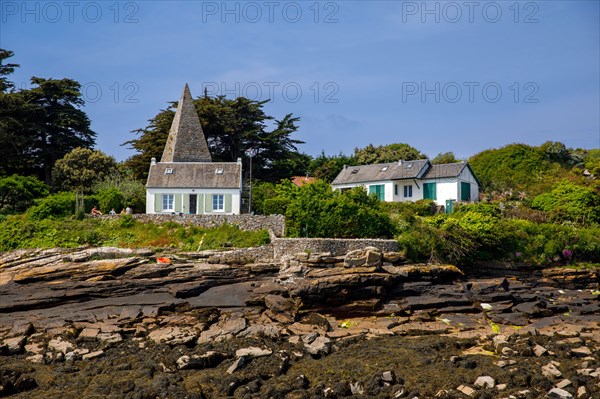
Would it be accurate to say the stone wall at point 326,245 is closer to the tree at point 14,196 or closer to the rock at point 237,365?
the rock at point 237,365

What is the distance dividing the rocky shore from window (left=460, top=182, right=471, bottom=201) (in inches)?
398

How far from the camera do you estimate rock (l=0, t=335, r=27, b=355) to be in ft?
62.0

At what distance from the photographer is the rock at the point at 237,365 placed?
1650 cm

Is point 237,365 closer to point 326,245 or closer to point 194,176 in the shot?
point 326,245

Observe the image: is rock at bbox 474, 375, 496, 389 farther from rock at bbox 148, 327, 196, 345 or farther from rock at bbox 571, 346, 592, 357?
rock at bbox 148, 327, 196, 345

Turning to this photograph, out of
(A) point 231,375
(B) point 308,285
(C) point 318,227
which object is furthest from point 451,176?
(A) point 231,375

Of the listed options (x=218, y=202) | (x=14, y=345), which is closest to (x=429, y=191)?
(x=218, y=202)

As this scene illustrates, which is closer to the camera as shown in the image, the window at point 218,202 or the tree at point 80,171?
the window at point 218,202

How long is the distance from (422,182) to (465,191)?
3.15 m

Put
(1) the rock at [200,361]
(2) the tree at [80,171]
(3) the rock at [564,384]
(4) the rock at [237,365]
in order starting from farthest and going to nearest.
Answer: (2) the tree at [80,171] → (1) the rock at [200,361] → (4) the rock at [237,365] → (3) the rock at [564,384]

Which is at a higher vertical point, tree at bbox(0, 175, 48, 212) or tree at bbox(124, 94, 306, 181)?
tree at bbox(124, 94, 306, 181)

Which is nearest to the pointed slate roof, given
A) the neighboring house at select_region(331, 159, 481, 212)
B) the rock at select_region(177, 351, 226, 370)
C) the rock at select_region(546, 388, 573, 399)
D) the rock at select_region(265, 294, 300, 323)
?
the neighboring house at select_region(331, 159, 481, 212)

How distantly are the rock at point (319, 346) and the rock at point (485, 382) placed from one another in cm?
510

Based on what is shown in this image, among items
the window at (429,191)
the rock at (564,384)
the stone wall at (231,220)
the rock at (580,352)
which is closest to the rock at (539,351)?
the rock at (580,352)
